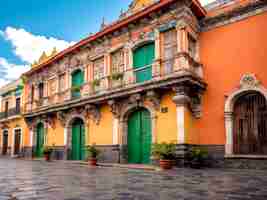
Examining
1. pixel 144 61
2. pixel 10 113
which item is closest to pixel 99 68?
pixel 144 61

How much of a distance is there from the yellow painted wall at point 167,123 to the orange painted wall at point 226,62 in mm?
1071

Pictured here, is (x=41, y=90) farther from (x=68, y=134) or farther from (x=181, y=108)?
(x=181, y=108)

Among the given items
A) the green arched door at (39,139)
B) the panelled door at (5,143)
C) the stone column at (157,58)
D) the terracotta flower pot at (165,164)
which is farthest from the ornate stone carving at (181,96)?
the panelled door at (5,143)

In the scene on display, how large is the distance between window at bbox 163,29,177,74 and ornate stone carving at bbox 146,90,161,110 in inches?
39.5

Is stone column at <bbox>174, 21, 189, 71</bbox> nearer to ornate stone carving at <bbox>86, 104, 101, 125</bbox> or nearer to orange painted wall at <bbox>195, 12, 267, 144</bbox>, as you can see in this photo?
orange painted wall at <bbox>195, 12, 267, 144</bbox>

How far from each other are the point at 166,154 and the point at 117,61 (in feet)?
18.9

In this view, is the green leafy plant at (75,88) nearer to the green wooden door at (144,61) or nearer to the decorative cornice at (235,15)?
the green wooden door at (144,61)

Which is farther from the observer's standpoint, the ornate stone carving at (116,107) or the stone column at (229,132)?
the ornate stone carving at (116,107)

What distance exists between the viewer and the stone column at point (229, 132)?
9.91m

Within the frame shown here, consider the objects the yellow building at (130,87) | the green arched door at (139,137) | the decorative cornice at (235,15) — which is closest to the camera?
the decorative cornice at (235,15)

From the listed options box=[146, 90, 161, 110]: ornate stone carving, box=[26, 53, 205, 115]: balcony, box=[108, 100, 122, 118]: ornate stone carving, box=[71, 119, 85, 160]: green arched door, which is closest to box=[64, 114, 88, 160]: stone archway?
box=[71, 119, 85, 160]: green arched door

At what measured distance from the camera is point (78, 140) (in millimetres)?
15109

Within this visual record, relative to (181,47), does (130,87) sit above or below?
below

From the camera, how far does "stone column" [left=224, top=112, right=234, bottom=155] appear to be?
32.5 ft
